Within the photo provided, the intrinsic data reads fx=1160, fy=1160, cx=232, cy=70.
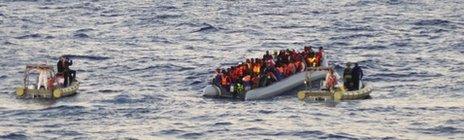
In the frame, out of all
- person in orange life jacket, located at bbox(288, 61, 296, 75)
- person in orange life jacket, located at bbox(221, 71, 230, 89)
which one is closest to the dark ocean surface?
person in orange life jacket, located at bbox(221, 71, 230, 89)

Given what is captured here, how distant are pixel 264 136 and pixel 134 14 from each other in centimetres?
→ 4863

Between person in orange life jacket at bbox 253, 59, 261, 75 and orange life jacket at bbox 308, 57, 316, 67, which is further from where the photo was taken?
orange life jacket at bbox 308, 57, 316, 67

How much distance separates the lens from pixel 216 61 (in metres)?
62.4

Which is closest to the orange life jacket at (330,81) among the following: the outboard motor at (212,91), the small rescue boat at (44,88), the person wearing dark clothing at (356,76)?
the person wearing dark clothing at (356,76)

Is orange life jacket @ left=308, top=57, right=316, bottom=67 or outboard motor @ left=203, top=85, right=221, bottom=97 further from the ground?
orange life jacket @ left=308, top=57, right=316, bottom=67

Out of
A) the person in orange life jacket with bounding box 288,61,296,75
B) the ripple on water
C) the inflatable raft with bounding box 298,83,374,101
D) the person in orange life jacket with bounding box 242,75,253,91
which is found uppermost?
the person in orange life jacket with bounding box 288,61,296,75

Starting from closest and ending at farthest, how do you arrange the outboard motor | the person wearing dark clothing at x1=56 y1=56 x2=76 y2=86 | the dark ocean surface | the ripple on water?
the ripple on water → the dark ocean surface → the outboard motor → the person wearing dark clothing at x1=56 y1=56 x2=76 y2=86

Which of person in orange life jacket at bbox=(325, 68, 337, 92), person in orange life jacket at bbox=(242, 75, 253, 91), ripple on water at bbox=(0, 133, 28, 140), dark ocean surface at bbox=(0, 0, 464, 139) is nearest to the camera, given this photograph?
ripple on water at bbox=(0, 133, 28, 140)

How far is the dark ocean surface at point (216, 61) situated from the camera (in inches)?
1698

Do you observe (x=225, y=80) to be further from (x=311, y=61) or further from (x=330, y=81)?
(x=311, y=61)

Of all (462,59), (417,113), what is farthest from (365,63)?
(417,113)

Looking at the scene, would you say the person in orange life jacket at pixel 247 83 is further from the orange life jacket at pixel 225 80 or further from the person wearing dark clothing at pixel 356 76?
the person wearing dark clothing at pixel 356 76

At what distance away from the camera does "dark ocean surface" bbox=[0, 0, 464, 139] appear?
43125 millimetres

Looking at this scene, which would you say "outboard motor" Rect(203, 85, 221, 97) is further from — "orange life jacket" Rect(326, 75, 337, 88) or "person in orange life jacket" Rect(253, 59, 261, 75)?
"orange life jacket" Rect(326, 75, 337, 88)
